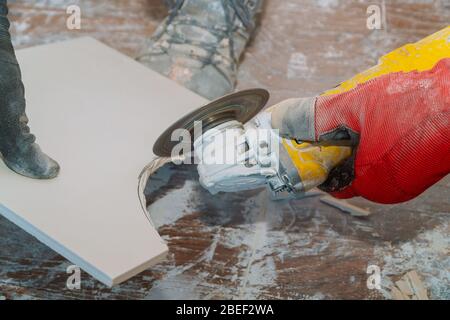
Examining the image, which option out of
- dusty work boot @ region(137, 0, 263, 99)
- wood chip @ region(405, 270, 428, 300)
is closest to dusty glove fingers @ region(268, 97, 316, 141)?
wood chip @ region(405, 270, 428, 300)

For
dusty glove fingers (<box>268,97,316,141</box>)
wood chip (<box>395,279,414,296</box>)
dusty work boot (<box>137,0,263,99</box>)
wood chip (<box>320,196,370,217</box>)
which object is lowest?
wood chip (<box>395,279,414,296</box>)

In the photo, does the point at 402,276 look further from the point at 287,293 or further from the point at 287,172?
the point at 287,172

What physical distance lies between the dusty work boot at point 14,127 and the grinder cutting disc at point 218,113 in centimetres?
26

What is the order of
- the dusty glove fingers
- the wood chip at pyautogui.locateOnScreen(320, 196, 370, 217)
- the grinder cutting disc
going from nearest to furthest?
the dusty glove fingers → the grinder cutting disc → the wood chip at pyautogui.locateOnScreen(320, 196, 370, 217)

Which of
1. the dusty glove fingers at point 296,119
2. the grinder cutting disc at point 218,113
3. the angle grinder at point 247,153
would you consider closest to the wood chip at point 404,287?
the angle grinder at point 247,153

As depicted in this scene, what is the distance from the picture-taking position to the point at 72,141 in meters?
1.36

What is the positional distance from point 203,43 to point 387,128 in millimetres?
978

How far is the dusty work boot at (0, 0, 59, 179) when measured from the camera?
3.45 ft

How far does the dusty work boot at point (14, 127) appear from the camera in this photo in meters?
1.05

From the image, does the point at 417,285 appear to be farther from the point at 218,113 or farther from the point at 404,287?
the point at 218,113

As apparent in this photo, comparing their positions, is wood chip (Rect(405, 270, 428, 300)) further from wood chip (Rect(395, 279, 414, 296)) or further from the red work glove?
the red work glove

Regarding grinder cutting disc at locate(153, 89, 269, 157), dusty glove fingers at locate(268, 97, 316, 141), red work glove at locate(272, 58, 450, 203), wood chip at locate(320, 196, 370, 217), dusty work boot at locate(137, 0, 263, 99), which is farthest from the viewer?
dusty work boot at locate(137, 0, 263, 99)

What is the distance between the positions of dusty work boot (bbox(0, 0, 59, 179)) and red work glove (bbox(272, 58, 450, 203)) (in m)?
0.51

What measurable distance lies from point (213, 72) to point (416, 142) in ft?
2.98
